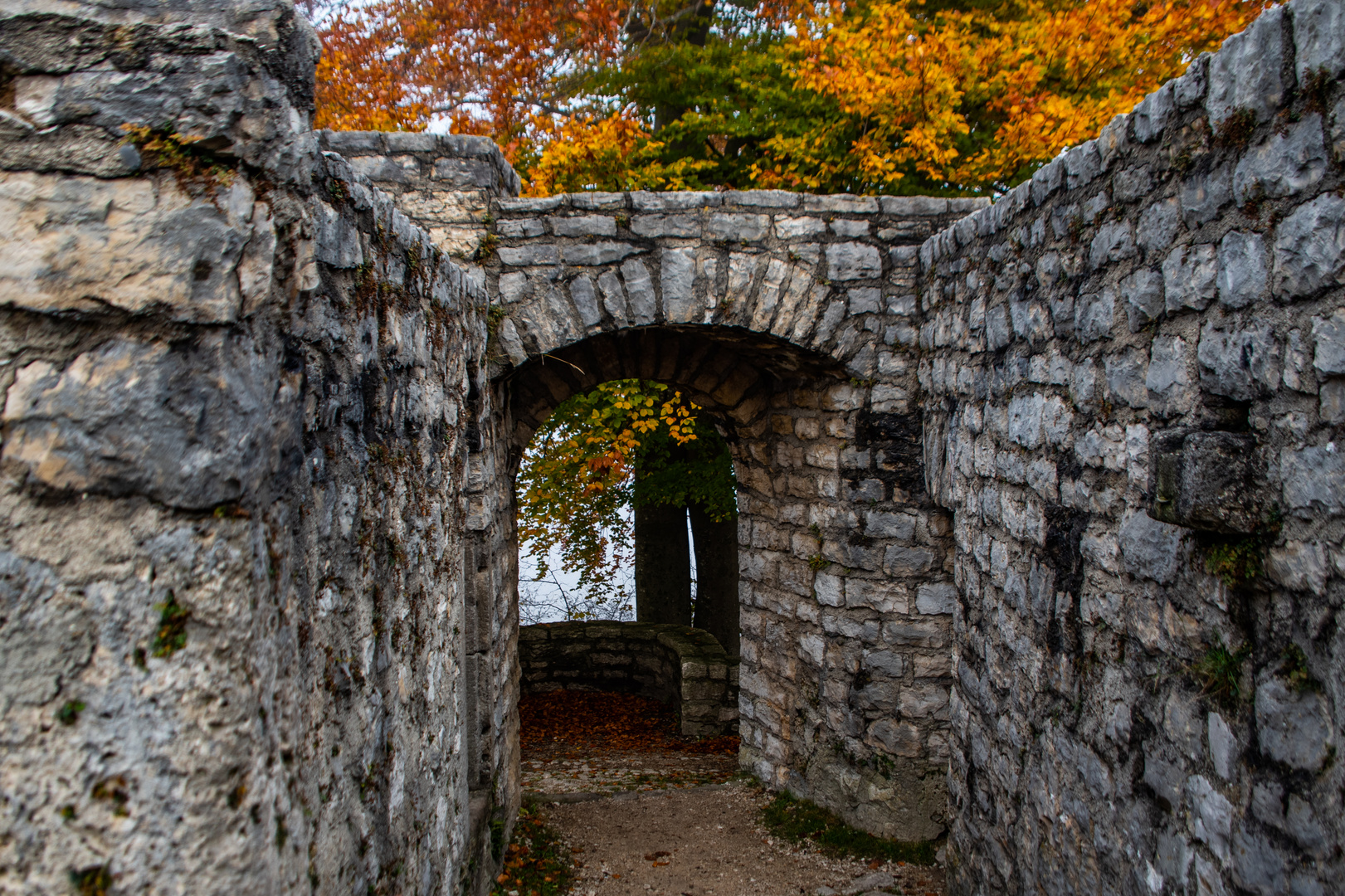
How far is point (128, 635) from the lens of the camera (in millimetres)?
1124

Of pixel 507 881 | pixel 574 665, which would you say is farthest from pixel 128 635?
pixel 574 665

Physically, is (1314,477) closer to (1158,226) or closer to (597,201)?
(1158,226)

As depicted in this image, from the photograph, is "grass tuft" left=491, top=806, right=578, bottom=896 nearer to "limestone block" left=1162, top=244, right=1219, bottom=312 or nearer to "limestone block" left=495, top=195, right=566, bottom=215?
"limestone block" left=495, top=195, right=566, bottom=215

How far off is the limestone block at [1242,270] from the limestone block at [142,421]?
6.54 feet

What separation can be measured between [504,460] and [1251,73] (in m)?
3.79

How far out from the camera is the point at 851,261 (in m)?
4.49

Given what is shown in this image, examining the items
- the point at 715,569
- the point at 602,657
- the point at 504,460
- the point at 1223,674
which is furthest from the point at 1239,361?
the point at 715,569

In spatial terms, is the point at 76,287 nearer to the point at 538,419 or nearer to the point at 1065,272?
the point at 1065,272

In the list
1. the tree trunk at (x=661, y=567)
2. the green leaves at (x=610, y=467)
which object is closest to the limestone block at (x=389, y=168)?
the green leaves at (x=610, y=467)

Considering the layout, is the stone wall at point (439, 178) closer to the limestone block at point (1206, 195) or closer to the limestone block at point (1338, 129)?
the limestone block at point (1206, 195)

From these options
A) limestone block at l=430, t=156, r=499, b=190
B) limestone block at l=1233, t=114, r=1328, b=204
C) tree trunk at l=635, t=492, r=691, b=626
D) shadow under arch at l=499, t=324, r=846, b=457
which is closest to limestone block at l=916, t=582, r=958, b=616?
shadow under arch at l=499, t=324, r=846, b=457

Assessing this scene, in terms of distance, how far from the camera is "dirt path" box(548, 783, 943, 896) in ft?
14.3

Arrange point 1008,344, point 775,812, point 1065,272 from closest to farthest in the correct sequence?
point 1065,272 < point 1008,344 < point 775,812

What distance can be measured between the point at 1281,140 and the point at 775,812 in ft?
14.5
